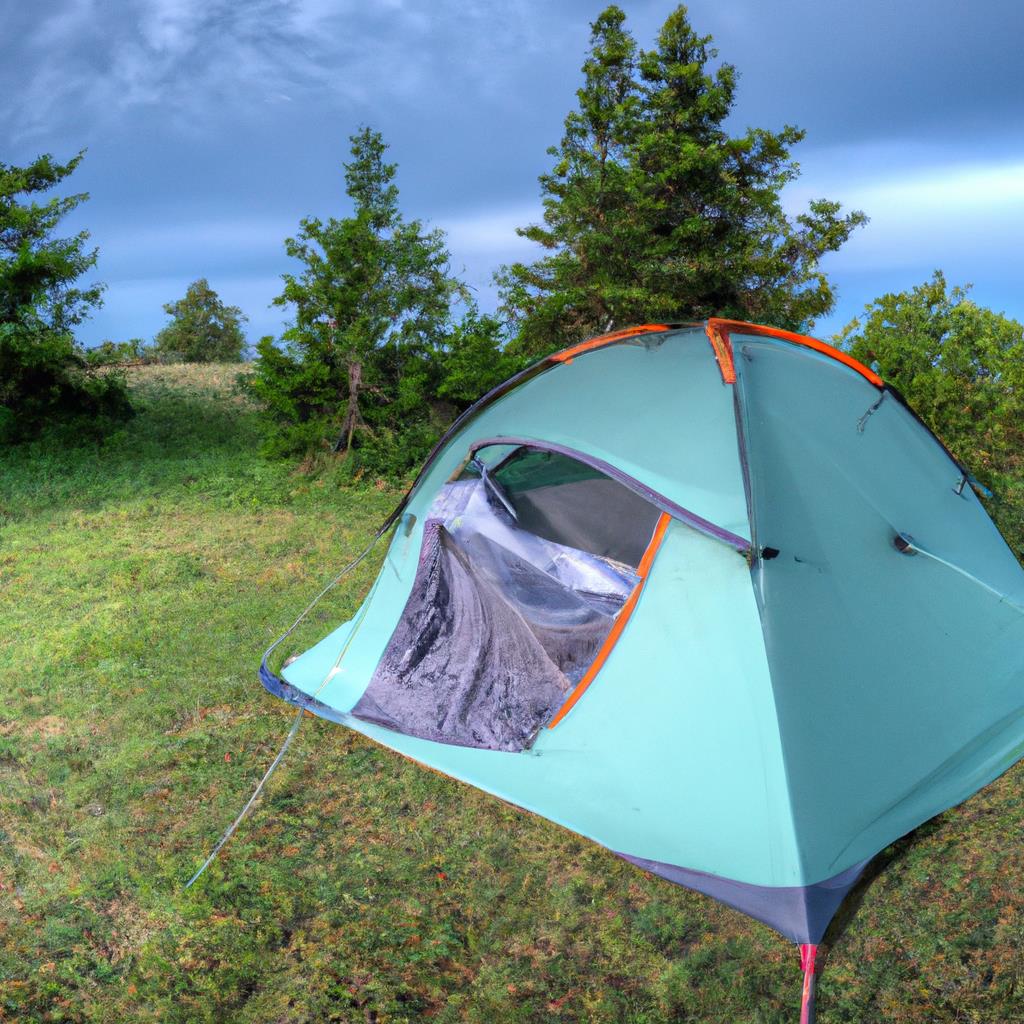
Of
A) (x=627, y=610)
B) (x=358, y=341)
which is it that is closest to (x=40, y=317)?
(x=358, y=341)

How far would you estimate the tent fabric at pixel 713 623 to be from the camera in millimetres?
3160

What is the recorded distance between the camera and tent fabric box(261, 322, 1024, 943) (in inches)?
124

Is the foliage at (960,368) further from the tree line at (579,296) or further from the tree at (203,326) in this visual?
the tree at (203,326)

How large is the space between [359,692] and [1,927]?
5.56 feet

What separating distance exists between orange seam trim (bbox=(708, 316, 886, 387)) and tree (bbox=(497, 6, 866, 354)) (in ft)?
23.7

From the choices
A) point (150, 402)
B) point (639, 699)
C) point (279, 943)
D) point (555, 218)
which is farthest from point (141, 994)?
point (555, 218)

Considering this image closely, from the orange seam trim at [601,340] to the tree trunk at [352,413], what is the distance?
18.6 feet

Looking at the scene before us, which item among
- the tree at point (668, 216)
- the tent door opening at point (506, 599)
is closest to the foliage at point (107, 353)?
the tree at point (668, 216)

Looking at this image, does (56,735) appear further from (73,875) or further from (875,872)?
(875,872)

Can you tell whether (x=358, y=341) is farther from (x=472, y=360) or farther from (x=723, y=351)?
(x=723, y=351)

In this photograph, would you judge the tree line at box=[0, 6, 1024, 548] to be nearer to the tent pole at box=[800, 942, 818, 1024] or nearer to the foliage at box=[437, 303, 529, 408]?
the foliage at box=[437, 303, 529, 408]

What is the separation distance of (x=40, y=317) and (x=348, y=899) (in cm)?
901

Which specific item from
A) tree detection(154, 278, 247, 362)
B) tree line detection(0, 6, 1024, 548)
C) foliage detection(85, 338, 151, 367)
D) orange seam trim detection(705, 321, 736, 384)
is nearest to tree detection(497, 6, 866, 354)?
tree line detection(0, 6, 1024, 548)

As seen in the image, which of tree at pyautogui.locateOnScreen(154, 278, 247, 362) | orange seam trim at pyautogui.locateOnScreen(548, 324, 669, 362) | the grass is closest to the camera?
the grass
